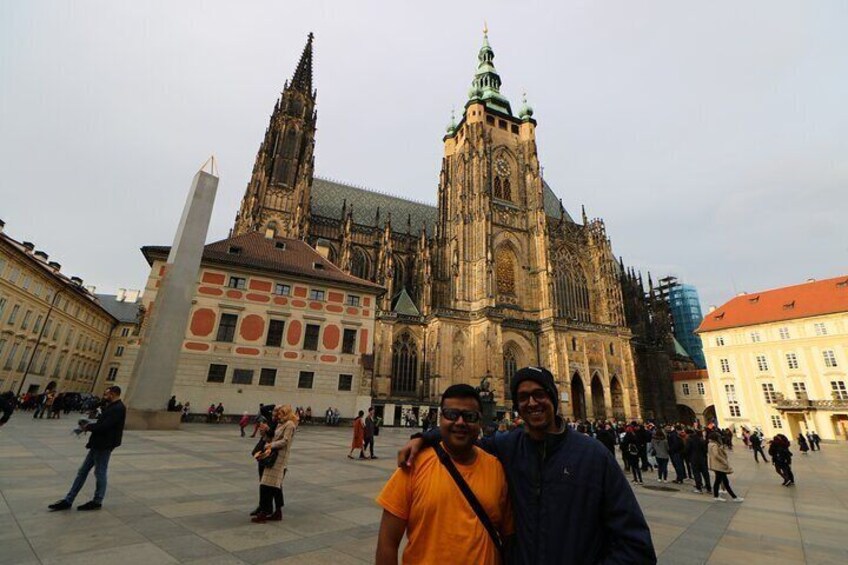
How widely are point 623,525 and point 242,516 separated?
5.14 meters

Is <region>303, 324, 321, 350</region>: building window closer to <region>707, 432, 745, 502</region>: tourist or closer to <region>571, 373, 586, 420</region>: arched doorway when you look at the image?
<region>707, 432, 745, 502</region>: tourist

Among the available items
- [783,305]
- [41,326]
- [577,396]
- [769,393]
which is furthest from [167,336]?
[783,305]

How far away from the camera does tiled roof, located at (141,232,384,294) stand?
69.9ft

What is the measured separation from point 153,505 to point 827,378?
43.9 metres

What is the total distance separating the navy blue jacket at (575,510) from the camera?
1.69 m

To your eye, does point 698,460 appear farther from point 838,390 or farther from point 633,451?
point 838,390

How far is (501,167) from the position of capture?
45281 mm

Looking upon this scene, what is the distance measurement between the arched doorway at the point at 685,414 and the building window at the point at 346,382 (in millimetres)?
39699

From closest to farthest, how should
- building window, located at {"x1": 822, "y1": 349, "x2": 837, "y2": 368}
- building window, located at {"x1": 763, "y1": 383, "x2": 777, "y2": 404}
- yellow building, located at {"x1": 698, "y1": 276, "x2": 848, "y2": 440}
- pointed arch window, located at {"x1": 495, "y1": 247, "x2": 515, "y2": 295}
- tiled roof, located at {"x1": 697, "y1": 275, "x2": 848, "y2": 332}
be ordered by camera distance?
yellow building, located at {"x1": 698, "y1": 276, "x2": 848, "y2": 440}, building window, located at {"x1": 822, "y1": 349, "x2": 837, "y2": 368}, tiled roof, located at {"x1": 697, "y1": 275, "x2": 848, "y2": 332}, building window, located at {"x1": 763, "y1": 383, "x2": 777, "y2": 404}, pointed arch window, located at {"x1": 495, "y1": 247, "x2": 515, "y2": 295}

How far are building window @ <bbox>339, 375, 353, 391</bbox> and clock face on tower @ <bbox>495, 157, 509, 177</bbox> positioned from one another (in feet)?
102

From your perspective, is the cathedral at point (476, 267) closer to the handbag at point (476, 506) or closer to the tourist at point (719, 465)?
the tourist at point (719, 465)

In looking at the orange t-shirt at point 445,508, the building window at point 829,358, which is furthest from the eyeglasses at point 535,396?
the building window at point 829,358

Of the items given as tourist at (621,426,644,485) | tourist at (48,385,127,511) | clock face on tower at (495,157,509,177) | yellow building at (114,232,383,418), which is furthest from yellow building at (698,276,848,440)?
tourist at (48,385,127,511)

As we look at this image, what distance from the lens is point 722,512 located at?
23.6 feet
